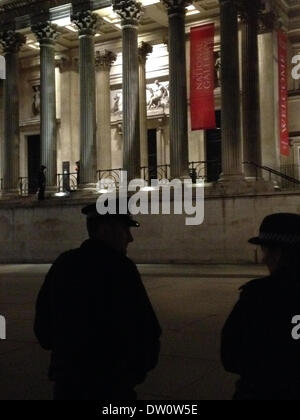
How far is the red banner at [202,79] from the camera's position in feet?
75.6

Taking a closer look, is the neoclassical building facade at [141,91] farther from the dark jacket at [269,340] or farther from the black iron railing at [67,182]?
the dark jacket at [269,340]

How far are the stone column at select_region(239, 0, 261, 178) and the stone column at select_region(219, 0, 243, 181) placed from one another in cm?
142

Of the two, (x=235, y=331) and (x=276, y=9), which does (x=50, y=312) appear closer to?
(x=235, y=331)

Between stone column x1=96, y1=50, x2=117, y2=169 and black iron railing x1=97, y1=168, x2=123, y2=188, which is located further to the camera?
stone column x1=96, y1=50, x2=117, y2=169

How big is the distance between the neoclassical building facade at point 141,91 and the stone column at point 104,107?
6 cm

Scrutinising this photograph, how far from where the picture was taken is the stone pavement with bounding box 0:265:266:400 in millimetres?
5840

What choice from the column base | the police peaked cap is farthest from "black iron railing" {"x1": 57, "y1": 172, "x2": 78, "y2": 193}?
the police peaked cap

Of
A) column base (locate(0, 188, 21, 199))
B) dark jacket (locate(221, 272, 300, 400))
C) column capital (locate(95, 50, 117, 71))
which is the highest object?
column capital (locate(95, 50, 117, 71))

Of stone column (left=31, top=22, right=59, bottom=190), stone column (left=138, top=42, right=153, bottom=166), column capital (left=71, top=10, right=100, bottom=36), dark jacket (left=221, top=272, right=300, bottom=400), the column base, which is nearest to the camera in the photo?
dark jacket (left=221, top=272, right=300, bottom=400)

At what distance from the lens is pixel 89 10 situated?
26359 millimetres

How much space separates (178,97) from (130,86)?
7.61 ft

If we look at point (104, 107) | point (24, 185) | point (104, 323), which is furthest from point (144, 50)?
point (104, 323)

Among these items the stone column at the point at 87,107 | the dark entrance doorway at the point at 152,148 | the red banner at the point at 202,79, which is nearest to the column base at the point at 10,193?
the stone column at the point at 87,107

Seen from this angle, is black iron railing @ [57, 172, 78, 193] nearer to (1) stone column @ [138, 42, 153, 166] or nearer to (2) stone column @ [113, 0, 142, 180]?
(1) stone column @ [138, 42, 153, 166]
